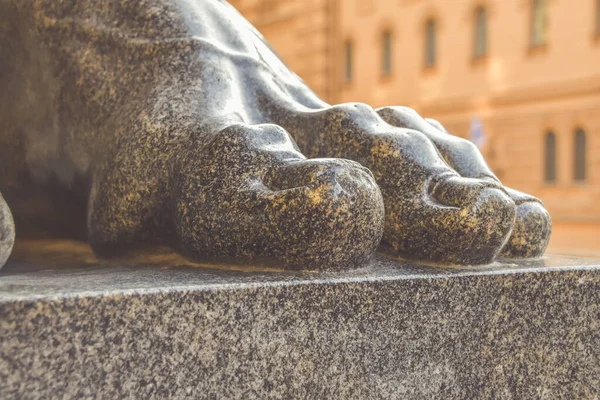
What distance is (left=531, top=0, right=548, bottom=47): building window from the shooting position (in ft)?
53.4

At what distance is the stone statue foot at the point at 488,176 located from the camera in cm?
185

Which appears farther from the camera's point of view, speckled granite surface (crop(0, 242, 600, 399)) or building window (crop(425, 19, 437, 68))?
building window (crop(425, 19, 437, 68))

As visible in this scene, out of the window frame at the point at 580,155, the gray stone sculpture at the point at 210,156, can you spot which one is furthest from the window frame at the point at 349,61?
the gray stone sculpture at the point at 210,156

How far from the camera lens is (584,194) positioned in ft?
50.7

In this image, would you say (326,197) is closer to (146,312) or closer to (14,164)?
(146,312)

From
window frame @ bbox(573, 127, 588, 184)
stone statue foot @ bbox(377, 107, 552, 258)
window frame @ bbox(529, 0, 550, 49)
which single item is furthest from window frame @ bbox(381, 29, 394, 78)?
stone statue foot @ bbox(377, 107, 552, 258)

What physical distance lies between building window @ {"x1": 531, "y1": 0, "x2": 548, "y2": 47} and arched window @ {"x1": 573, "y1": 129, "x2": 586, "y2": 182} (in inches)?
86.5

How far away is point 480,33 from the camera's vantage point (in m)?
17.6

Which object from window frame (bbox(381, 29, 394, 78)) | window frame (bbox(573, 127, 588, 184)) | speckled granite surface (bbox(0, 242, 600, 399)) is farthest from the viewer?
window frame (bbox(381, 29, 394, 78))

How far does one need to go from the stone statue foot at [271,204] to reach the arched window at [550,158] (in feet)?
51.6

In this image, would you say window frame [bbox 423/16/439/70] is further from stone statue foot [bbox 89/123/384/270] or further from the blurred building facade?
stone statue foot [bbox 89/123/384/270]

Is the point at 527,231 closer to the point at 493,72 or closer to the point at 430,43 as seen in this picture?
the point at 493,72

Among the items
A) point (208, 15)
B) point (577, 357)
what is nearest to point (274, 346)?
point (577, 357)

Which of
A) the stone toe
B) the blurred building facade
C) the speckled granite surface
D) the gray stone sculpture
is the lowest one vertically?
the speckled granite surface
